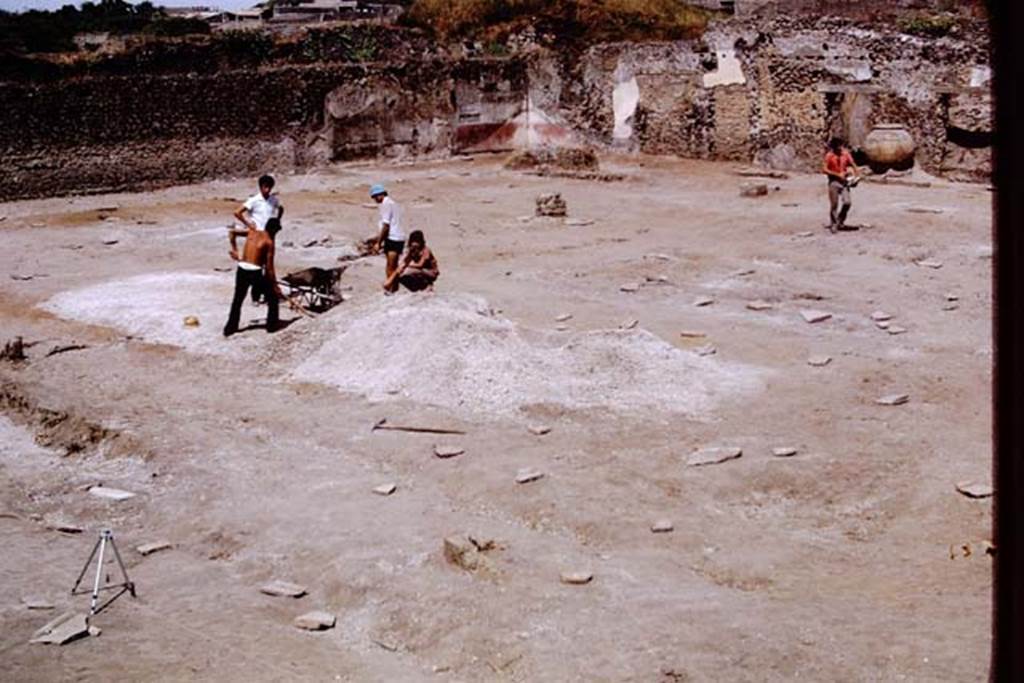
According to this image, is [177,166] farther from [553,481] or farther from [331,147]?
[553,481]

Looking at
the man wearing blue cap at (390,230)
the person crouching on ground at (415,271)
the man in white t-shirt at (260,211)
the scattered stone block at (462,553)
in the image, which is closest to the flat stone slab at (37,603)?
the scattered stone block at (462,553)

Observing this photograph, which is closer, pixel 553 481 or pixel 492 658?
pixel 492 658

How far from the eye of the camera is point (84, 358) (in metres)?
11.2

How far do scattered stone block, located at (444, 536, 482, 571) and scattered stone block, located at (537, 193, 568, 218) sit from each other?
12.6 meters

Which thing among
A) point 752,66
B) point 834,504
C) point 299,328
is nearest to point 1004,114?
point 834,504

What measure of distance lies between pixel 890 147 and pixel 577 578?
16339 millimetres

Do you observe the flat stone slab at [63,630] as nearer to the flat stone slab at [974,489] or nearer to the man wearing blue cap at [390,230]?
the flat stone slab at [974,489]

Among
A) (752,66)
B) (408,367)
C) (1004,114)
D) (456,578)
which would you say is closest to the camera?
(1004,114)

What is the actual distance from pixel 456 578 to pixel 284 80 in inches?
787

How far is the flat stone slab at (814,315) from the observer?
38.6 feet

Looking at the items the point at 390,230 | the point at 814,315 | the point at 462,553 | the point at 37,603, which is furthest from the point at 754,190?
the point at 37,603

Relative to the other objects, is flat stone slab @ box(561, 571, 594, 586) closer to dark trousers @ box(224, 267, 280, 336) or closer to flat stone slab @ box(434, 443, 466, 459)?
flat stone slab @ box(434, 443, 466, 459)

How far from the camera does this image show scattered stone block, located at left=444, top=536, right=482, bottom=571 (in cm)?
640

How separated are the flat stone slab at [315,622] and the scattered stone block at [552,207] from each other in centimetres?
1329
